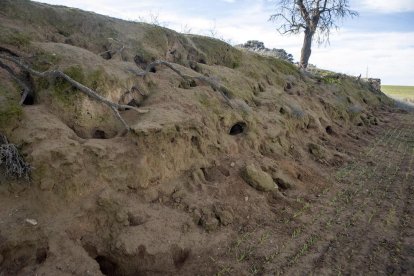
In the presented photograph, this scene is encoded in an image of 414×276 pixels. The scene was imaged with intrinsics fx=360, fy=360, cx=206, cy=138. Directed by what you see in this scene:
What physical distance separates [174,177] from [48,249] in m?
2.28

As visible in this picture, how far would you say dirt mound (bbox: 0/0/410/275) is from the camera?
4.53 meters

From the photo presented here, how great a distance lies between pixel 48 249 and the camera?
13.8ft

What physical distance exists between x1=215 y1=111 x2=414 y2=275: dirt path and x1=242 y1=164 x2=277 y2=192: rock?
586mm

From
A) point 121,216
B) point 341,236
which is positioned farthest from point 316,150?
point 121,216

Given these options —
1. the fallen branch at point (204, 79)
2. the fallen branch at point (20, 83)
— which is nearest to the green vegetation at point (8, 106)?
the fallen branch at point (20, 83)

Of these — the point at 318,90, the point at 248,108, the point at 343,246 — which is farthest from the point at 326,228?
the point at 318,90

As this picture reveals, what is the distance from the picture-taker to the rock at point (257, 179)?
6602 millimetres

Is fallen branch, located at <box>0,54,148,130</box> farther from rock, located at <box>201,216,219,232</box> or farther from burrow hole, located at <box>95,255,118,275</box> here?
burrow hole, located at <box>95,255,118,275</box>

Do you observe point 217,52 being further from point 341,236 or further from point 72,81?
point 341,236

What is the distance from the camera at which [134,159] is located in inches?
215

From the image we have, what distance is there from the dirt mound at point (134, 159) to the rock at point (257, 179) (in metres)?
0.07

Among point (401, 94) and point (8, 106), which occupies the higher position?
point (401, 94)

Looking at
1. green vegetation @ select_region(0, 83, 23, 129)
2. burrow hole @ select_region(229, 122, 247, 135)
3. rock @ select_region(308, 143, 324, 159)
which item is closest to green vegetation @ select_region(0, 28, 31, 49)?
green vegetation @ select_region(0, 83, 23, 129)

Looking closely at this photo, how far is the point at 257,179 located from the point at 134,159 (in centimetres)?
238
